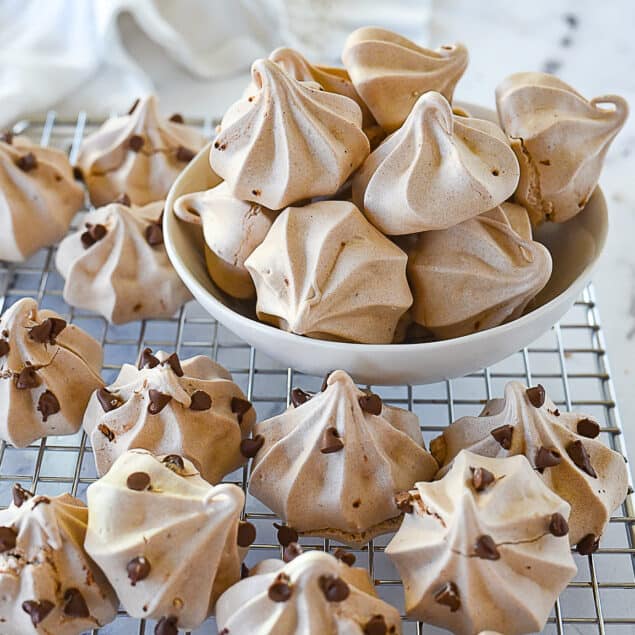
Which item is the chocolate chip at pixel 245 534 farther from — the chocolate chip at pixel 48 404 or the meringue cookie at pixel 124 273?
the meringue cookie at pixel 124 273

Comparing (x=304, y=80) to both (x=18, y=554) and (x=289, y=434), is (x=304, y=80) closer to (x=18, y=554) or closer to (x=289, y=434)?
(x=289, y=434)

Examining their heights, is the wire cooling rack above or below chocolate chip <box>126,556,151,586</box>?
below

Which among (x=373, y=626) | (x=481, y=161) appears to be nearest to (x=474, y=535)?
(x=373, y=626)

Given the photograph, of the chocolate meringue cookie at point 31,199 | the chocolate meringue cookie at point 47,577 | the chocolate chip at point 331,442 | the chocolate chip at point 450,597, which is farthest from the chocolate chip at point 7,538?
the chocolate meringue cookie at point 31,199

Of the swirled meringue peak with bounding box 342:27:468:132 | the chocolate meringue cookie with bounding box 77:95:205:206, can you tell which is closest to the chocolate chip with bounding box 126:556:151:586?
the swirled meringue peak with bounding box 342:27:468:132

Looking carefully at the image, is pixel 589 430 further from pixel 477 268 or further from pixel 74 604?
pixel 74 604

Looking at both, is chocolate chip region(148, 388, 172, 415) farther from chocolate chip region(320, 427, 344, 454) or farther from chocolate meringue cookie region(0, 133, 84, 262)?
chocolate meringue cookie region(0, 133, 84, 262)
